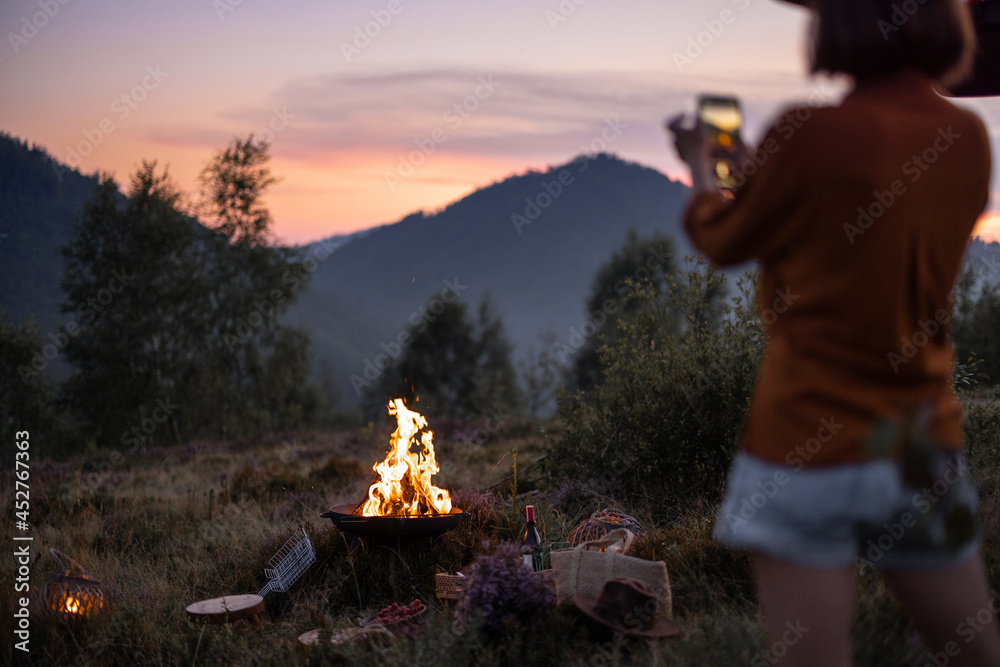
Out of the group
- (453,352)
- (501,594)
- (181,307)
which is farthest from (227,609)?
(453,352)

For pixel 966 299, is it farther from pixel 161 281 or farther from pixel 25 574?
pixel 161 281

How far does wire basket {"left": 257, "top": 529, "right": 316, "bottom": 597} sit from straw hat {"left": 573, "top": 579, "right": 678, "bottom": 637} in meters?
2.48

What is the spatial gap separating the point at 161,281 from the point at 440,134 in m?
17.0

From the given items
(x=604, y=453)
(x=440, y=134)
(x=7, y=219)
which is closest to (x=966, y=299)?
(x=440, y=134)

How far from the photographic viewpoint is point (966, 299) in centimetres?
1538

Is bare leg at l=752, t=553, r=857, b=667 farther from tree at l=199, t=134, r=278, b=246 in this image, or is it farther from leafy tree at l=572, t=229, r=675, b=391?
leafy tree at l=572, t=229, r=675, b=391

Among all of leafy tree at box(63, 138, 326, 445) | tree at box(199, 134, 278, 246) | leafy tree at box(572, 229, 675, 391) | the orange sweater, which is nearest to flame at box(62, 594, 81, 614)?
the orange sweater

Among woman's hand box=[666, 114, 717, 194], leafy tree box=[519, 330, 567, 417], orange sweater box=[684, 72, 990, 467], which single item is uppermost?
woman's hand box=[666, 114, 717, 194]

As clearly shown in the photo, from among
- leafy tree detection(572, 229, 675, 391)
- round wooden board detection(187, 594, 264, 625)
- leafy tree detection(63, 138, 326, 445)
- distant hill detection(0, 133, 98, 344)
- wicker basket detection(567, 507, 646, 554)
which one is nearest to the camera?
round wooden board detection(187, 594, 264, 625)

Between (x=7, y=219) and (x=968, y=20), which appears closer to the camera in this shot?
(x=968, y=20)

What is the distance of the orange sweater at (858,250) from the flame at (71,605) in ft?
15.2

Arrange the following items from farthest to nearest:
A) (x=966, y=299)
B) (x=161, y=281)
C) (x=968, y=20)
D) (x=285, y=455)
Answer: (x=161, y=281), (x=966, y=299), (x=285, y=455), (x=968, y=20)

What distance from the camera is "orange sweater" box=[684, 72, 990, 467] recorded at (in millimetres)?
1378

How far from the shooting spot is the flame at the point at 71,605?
4469mm
